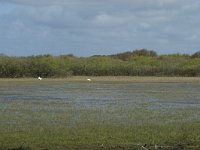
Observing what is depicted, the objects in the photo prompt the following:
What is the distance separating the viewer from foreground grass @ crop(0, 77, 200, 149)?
13.9 m

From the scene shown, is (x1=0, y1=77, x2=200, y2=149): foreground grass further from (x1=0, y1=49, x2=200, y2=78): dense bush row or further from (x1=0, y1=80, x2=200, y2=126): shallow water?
(x1=0, y1=49, x2=200, y2=78): dense bush row

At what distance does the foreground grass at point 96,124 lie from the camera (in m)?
13.9

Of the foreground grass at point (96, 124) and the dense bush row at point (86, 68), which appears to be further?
the dense bush row at point (86, 68)

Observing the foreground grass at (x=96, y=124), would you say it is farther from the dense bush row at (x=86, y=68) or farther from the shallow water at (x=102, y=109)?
the dense bush row at (x=86, y=68)

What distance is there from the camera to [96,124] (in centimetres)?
1734

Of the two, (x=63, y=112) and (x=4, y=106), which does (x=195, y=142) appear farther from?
(x=4, y=106)

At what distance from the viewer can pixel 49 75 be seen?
54.5 metres

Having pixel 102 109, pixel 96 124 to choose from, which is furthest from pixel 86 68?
pixel 96 124

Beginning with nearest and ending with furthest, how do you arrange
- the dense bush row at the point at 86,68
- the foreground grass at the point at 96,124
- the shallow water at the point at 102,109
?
the foreground grass at the point at 96,124 → the shallow water at the point at 102,109 → the dense bush row at the point at 86,68

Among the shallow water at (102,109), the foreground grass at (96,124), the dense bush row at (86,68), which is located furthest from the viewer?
the dense bush row at (86,68)

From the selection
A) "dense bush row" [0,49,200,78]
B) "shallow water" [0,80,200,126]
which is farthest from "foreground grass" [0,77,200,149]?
"dense bush row" [0,49,200,78]

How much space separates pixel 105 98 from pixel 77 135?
12.9 m

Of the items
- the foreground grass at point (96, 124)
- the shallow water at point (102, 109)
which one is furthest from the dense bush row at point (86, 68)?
the foreground grass at point (96, 124)

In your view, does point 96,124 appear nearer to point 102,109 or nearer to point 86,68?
point 102,109
